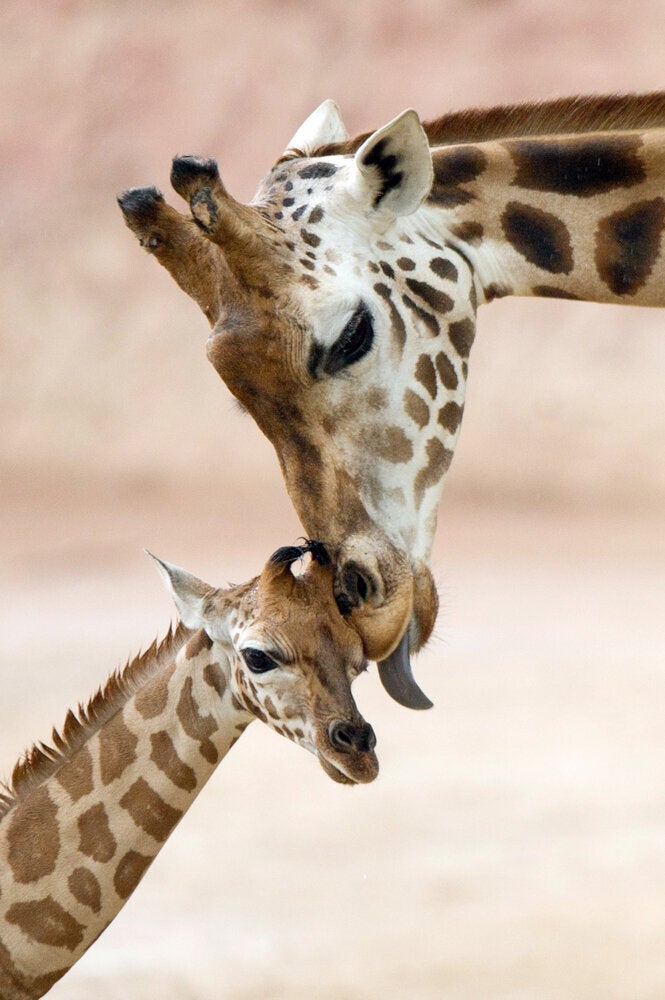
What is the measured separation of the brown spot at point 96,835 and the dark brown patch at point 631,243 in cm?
174

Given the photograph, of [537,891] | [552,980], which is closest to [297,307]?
[552,980]

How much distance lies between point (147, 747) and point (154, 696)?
0.41ft

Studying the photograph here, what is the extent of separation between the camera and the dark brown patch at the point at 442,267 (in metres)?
3.05

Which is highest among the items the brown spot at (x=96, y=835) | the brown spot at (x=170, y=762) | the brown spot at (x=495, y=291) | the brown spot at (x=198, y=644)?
the brown spot at (x=495, y=291)

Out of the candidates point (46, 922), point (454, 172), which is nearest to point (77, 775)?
point (46, 922)

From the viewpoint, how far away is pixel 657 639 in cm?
945

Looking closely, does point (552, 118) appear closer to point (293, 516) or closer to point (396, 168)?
point (396, 168)

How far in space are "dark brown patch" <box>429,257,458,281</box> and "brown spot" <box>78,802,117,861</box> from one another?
1575 mm

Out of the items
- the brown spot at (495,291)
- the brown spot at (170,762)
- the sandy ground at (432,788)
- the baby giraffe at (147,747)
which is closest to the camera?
the brown spot at (495,291)

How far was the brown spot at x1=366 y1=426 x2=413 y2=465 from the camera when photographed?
9.86ft

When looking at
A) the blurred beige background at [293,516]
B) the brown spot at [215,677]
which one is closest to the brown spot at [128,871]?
the brown spot at [215,677]

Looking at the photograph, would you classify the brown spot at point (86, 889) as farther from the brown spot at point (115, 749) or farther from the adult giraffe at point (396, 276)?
the adult giraffe at point (396, 276)

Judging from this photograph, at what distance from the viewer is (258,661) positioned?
147 inches

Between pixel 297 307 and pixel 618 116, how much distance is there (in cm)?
70
